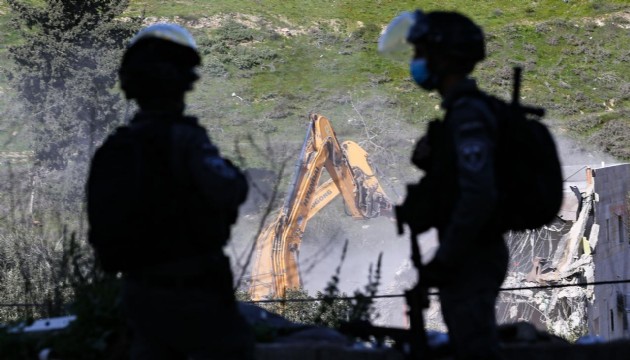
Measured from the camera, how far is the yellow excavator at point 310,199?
18641 mm

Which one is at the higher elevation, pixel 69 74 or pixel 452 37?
pixel 69 74

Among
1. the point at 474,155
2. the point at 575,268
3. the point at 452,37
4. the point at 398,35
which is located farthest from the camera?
the point at 575,268

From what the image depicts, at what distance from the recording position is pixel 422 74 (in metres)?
3.58

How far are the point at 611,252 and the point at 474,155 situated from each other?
59.6ft

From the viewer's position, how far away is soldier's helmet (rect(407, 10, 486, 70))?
3.46 meters

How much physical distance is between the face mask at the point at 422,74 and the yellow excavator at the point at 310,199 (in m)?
13.2

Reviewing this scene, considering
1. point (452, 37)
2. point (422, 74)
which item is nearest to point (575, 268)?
point (422, 74)

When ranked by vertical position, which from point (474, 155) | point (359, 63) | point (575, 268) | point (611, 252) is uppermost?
point (359, 63)

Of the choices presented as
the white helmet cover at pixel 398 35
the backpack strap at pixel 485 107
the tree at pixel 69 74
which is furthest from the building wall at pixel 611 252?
the backpack strap at pixel 485 107

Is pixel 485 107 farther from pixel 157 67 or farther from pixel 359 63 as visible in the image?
pixel 359 63

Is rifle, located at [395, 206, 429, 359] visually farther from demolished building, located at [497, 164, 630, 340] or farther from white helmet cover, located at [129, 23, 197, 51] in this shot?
demolished building, located at [497, 164, 630, 340]

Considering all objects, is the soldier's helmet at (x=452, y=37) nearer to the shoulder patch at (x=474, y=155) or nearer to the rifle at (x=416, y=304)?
the shoulder patch at (x=474, y=155)

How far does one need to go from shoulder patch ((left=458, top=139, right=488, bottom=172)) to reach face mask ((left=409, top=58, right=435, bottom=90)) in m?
0.39

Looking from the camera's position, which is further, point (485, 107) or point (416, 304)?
point (416, 304)
